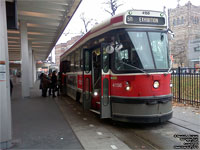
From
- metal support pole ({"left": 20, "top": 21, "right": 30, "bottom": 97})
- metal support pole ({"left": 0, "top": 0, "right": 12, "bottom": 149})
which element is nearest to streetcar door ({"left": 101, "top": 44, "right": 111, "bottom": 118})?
metal support pole ({"left": 0, "top": 0, "right": 12, "bottom": 149})

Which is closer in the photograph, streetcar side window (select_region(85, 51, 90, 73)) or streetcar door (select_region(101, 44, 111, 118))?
streetcar door (select_region(101, 44, 111, 118))

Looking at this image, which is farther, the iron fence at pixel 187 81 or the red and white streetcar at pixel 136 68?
the iron fence at pixel 187 81

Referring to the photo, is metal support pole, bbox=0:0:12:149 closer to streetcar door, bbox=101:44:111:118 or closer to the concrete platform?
the concrete platform

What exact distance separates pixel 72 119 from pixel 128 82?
9.06 feet

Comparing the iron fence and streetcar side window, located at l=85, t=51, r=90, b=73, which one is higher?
streetcar side window, located at l=85, t=51, r=90, b=73

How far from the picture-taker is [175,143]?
16.6 ft

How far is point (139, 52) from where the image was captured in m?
5.88

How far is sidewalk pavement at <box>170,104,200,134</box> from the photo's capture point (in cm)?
645

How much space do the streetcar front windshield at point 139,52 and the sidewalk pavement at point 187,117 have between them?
1.98 meters

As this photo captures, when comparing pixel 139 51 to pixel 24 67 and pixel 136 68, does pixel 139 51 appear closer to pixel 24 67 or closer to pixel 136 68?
pixel 136 68

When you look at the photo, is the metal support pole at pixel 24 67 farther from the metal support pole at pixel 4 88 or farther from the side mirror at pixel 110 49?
the metal support pole at pixel 4 88

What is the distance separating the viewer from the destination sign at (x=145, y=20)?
5.91 meters

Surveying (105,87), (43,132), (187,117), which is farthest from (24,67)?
(187,117)

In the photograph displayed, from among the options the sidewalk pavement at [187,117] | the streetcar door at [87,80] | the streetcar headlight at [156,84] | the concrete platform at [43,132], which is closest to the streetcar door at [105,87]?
the concrete platform at [43,132]
